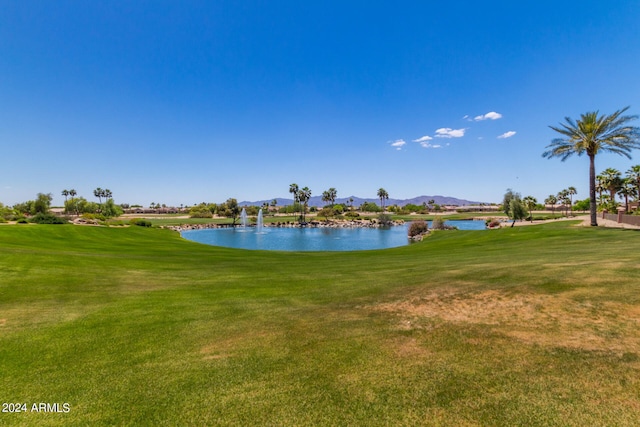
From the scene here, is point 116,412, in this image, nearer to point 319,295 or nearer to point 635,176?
point 319,295

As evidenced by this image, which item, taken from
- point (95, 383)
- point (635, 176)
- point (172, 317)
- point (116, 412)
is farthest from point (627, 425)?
point (635, 176)

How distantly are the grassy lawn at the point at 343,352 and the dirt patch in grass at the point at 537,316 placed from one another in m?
0.05

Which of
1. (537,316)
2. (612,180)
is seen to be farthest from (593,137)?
(612,180)

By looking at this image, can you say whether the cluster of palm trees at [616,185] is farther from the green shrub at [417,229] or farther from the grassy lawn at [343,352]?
the grassy lawn at [343,352]

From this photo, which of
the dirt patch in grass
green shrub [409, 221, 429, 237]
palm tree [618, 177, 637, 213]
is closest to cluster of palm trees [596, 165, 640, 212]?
palm tree [618, 177, 637, 213]

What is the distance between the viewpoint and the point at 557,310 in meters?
7.84

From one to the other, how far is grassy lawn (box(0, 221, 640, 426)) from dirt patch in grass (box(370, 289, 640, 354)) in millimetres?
47

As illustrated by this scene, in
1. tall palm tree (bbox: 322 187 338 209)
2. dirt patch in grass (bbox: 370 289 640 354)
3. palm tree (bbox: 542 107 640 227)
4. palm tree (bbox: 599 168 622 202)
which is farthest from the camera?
tall palm tree (bbox: 322 187 338 209)

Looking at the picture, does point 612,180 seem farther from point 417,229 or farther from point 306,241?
point 306,241

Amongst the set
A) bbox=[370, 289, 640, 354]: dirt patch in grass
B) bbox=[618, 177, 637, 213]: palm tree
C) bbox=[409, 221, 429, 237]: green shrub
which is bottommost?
bbox=[409, 221, 429, 237]: green shrub

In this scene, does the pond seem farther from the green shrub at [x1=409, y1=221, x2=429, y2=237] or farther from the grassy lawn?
the grassy lawn

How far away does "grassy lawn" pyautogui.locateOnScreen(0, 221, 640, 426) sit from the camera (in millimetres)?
4688

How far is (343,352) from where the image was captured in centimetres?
663

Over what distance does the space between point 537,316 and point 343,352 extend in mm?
5126
